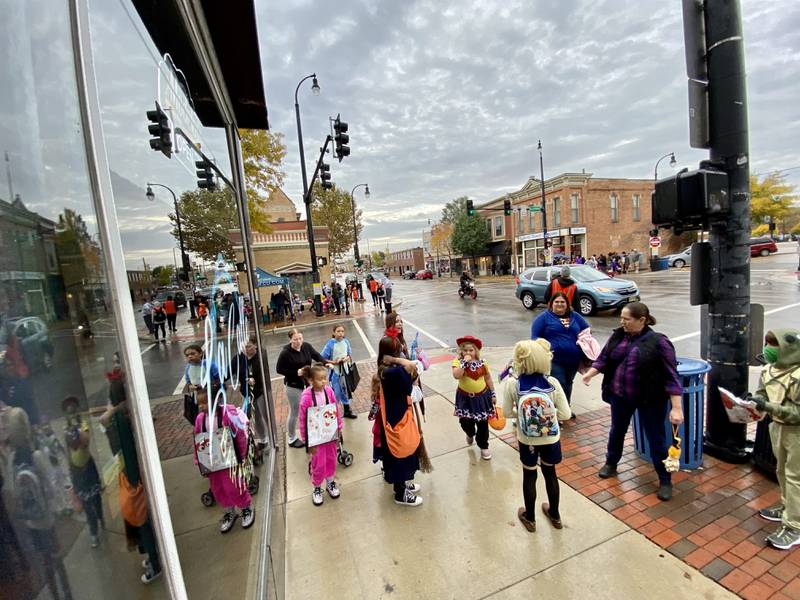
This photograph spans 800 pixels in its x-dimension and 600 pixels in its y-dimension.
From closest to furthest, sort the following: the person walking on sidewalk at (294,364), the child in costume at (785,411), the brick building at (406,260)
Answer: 1. the child in costume at (785,411)
2. the person walking on sidewalk at (294,364)
3. the brick building at (406,260)

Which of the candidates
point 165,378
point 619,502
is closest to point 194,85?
point 165,378

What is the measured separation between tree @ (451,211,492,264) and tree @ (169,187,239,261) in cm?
4226

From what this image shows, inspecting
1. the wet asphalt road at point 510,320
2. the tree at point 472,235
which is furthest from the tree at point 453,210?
the wet asphalt road at point 510,320

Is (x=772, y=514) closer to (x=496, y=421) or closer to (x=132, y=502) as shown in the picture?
(x=496, y=421)

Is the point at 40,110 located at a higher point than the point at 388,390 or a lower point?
higher

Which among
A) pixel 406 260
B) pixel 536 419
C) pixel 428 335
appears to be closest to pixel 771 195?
pixel 428 335

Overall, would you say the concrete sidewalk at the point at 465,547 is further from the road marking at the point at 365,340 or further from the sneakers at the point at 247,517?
the road marking at the point at 365,340

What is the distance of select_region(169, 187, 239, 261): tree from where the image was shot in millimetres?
2150

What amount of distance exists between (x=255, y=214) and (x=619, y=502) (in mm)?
12902

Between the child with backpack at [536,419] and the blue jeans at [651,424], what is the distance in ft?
2.73

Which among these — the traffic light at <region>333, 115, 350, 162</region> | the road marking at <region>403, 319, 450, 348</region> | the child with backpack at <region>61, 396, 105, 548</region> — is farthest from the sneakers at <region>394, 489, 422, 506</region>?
the traffic light at <region>333, 115, 350, 162</region>

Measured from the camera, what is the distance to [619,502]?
320 centimetres

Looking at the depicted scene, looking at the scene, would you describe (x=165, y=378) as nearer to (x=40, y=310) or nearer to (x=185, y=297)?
(x=185, y=297)

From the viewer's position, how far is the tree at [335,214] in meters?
37.8
